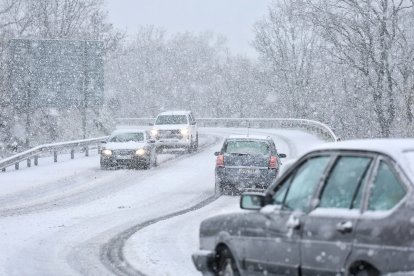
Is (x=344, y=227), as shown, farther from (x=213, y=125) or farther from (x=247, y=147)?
(x=213, y=125)

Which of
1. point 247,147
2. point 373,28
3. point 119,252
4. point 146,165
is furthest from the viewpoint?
point 373,28

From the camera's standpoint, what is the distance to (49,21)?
69.4 meters

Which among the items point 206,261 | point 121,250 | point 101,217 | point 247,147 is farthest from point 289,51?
point 206,261

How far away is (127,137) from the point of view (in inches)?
1312

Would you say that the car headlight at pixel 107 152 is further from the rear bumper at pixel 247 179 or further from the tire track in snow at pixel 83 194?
the rear bumper at pixel 247 179

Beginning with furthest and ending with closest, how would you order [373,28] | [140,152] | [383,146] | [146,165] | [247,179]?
1. [373,28]
2. [146,165]
3. [140,152]
4. [247,179]
5. [383,146]

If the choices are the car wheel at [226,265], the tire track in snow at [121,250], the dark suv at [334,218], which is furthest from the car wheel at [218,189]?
the dark suv at [334,218]

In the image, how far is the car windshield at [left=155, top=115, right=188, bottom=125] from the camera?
41.2 meters

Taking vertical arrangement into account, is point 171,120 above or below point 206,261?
below

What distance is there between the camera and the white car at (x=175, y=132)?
39656mm

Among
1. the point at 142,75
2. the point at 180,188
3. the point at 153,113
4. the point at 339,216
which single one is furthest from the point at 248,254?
the point at 142,75

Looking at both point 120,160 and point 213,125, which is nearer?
point 120,160

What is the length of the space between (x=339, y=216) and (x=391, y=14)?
36.3m

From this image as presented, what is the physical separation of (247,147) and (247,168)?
2.20 ft
